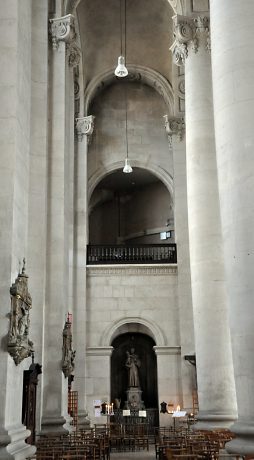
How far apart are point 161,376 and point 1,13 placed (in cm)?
1687

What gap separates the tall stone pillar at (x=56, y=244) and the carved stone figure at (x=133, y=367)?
8.86 metres

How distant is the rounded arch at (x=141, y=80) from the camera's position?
27.3 meters

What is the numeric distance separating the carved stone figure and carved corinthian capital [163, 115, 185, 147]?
10.1 m

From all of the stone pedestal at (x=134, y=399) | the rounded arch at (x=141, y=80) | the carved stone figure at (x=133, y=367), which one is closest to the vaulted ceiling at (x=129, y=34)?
the rounded arch at (x=141, y=80)

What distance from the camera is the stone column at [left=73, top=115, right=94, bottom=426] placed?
23203 millimetres

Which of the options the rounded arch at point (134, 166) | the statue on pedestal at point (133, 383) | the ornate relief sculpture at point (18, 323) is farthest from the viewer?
the rounded arch at point (134, 166)

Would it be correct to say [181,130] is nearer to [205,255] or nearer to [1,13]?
[205,255]

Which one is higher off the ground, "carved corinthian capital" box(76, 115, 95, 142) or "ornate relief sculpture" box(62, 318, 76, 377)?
"carved corinthian capital" box(76, 115, 95, 142)

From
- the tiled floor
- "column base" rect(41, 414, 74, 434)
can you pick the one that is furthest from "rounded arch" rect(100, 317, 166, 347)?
"column base" rect(41, 414, 74, 434)

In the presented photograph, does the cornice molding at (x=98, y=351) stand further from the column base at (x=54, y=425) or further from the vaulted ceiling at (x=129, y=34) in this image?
the vaulted ceiling at (x=129, y=34)

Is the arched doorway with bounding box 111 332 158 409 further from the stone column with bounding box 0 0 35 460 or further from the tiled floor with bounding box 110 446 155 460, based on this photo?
the stone column with bounding box 0 0 35 460

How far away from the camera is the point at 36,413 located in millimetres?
14461

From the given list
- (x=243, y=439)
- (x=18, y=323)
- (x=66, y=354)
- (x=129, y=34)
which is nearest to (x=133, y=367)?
(x=66, y=354)

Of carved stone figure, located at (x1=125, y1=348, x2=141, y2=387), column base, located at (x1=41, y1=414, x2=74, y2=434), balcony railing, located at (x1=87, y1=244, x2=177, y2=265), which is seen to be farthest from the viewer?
carved stone figure, located at (x1=125, y1=348, x2=141, y2=387)
